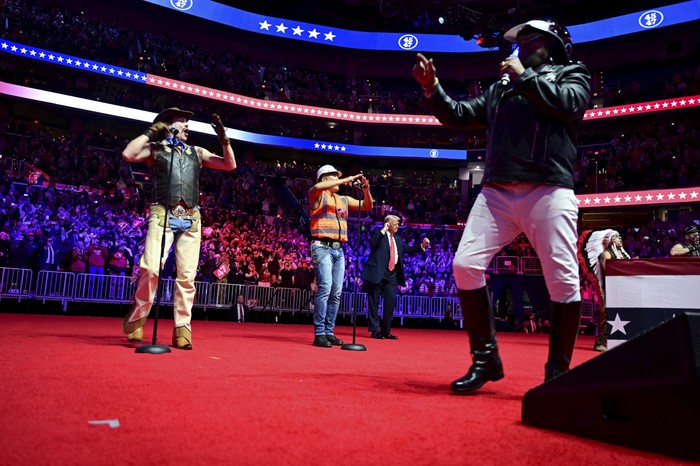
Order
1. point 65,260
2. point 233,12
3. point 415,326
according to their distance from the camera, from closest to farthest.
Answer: point 65,260 < point 415,326 < point 233,12

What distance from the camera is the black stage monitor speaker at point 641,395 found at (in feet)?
6.17

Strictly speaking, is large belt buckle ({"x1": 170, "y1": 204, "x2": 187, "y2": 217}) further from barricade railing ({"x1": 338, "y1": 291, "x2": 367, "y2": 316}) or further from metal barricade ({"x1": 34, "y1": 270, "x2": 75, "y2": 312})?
barricade railing ({"x1": 338, "y1": 291, "x2": 367, "y2": 316})

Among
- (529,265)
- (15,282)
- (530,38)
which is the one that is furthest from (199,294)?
(530,38)

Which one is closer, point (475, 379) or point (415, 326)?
point (475, 379)

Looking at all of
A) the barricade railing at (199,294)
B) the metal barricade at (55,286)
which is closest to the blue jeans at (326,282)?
the barricade railing at (199,294)

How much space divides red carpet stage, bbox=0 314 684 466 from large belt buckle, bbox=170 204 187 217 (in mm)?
1657

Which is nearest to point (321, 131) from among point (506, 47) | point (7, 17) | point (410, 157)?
point (410, 157)

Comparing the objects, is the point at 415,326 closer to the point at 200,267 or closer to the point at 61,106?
the point at 200,267

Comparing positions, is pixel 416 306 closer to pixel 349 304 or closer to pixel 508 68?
pixel 349 304

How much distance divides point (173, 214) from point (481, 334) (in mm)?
3231

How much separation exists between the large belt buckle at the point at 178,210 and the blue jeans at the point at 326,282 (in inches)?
69.9

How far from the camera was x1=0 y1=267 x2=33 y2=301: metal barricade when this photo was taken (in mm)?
12133

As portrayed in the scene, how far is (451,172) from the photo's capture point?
114 ft

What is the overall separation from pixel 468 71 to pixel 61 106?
837 inches
